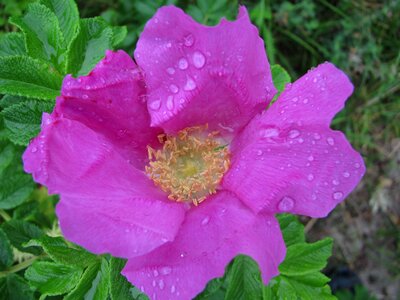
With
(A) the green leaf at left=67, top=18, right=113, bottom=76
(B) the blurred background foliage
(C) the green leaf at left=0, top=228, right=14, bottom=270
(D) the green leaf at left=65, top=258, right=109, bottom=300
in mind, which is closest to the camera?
(D) the green leaf at left=65, top=258, right=109, bottom=300

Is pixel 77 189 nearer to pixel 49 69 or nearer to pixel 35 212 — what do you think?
pixel 49 69

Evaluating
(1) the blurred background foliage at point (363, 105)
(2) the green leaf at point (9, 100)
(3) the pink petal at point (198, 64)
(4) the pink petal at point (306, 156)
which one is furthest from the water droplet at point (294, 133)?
(1) the blurred background foliage at point (363, 105)

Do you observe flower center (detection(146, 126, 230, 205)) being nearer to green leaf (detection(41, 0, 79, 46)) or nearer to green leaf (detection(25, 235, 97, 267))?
green leaf (detection(25, 235, 97, 267))

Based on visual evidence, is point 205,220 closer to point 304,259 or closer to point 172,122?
→ point 172,122

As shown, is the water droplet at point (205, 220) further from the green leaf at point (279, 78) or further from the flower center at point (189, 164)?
the green leaf at point (279, 78)

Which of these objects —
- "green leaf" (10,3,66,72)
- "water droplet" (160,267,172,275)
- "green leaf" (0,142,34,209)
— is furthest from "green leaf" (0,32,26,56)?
"water droplet" (160,267,172,275)

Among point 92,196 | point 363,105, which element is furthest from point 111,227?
point 363,105

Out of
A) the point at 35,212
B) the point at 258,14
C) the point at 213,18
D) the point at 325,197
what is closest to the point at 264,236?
the point at 325,197
